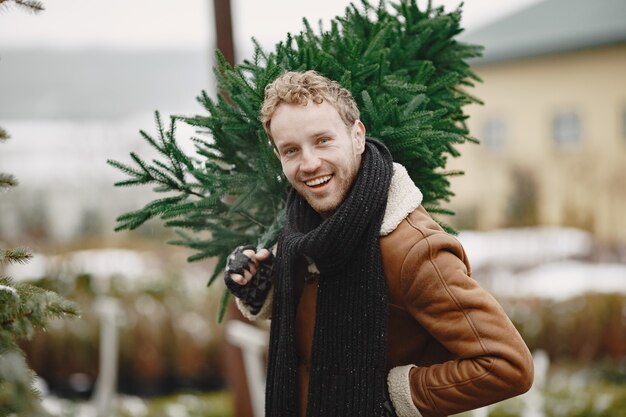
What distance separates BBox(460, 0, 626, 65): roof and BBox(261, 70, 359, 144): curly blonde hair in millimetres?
20740

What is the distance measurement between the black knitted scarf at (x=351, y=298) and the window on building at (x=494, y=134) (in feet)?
74.2

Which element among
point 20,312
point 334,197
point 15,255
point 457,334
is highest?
point 334,197

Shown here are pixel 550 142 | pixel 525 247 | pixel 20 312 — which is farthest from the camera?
pixel 550 142

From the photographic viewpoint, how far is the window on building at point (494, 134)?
931 inches

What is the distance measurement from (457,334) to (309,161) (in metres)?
0.58

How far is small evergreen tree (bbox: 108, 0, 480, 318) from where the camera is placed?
2.16 metres

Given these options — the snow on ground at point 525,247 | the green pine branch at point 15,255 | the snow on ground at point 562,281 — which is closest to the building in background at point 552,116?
the snow on ground at point 525,247

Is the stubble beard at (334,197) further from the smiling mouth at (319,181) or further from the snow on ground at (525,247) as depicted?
the snow on ground at (525,247)

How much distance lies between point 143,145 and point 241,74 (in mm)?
13477

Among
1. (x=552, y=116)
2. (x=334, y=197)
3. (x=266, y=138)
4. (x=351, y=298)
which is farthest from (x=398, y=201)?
(x=552, y=116)

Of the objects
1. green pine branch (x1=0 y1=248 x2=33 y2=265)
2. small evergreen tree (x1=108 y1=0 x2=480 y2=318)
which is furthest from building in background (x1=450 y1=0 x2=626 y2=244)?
green pine branch (x1=0 y1=248 x2=33 y2=265)

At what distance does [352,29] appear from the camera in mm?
2414

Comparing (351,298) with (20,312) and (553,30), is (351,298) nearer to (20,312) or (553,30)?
(20,312)

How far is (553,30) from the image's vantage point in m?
23.0
